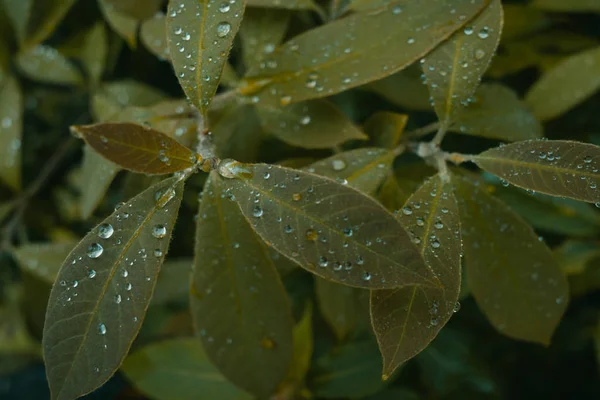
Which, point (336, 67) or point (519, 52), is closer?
point (336, 67)

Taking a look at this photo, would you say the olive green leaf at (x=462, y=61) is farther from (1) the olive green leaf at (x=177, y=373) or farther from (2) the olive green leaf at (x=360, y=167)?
(1) the olive green leaf at (x=177, y=373)

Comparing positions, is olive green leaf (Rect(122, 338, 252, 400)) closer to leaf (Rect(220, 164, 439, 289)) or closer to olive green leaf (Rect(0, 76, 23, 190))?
olive green leaf (Rect(0, 76, 23, 190))

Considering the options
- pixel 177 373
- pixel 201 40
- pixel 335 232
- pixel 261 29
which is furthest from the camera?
pixel 177 373

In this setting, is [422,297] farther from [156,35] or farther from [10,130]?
[10,130]

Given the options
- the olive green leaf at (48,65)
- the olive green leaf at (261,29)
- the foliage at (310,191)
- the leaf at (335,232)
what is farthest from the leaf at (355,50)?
the olive green leaf at (48,65)

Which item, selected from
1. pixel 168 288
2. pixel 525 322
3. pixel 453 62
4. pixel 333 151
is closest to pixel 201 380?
pixel 168 288

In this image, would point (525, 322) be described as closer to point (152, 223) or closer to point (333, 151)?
point (333, 151)

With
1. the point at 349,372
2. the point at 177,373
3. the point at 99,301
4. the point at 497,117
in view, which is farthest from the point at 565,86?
the point at 177,373
